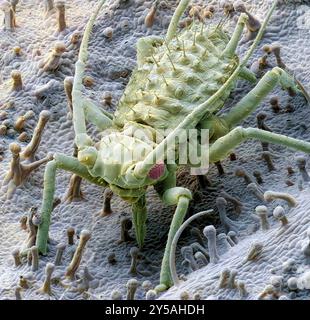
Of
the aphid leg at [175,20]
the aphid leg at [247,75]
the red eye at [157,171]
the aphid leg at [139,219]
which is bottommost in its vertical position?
the aphid leg at [139,219]

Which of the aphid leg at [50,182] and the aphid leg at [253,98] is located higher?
the aphid leg at [253,98]

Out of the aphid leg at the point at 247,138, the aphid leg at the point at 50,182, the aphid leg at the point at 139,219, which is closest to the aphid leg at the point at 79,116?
the aphid leg at the point at 50,182

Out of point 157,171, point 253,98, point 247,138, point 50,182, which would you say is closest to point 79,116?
point 50,182

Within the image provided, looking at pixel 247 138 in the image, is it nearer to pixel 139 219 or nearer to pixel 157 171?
pixel 157 171

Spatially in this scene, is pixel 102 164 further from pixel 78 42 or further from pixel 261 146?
pixel 78 42

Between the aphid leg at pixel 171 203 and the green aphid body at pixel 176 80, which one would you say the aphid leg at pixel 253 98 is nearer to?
the green aphid body at pixel 176 80

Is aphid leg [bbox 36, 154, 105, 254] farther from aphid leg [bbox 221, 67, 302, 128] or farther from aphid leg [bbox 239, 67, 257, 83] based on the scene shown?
aphid leg [bbox 239, 67, 257, 83]

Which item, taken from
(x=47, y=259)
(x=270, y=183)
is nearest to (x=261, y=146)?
(x=270, y=183)
